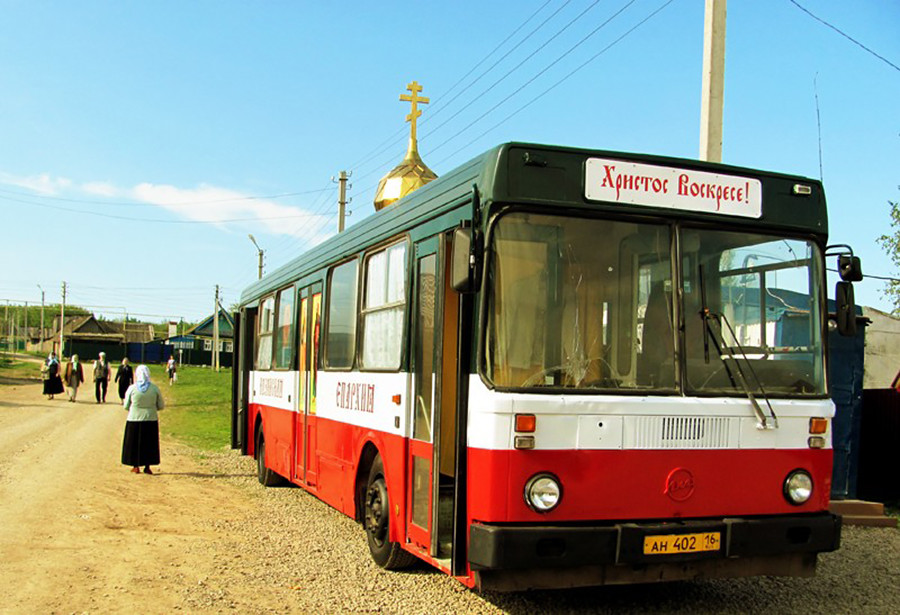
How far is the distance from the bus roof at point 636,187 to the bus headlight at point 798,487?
65.7 inches

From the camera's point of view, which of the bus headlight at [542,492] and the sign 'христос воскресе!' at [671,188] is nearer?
the bus headlight at [542,492]

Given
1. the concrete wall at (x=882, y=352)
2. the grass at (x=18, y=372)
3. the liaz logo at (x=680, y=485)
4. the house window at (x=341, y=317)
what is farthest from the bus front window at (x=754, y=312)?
the grass at (x=18, y=372)

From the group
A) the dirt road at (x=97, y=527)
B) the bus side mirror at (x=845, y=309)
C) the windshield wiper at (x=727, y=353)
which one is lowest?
the dirt road at (x=97, y=527)

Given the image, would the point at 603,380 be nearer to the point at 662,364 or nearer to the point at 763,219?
the point at 662,364

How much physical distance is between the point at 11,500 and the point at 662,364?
8678 millimetres

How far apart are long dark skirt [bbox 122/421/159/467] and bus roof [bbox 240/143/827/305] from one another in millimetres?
9363

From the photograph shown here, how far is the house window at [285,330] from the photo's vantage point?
12.1 m

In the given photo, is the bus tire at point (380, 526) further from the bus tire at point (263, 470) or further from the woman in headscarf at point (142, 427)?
the woman in headscarf at point (142, 427)

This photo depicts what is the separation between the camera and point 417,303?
7.32m

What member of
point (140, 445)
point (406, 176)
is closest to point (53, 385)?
point (406, 176)

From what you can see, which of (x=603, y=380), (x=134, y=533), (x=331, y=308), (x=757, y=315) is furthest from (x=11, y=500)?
(x=757, y=315)

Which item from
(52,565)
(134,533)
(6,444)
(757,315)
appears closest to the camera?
(757,315)

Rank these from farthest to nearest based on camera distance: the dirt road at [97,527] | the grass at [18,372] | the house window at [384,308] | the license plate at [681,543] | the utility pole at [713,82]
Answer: the grass at [18,372], the utility pole at [713,82], the house window at [384,308], the dirt road at [97,527], the license plate at [681,543]

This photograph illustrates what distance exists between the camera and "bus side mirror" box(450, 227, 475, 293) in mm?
5730
